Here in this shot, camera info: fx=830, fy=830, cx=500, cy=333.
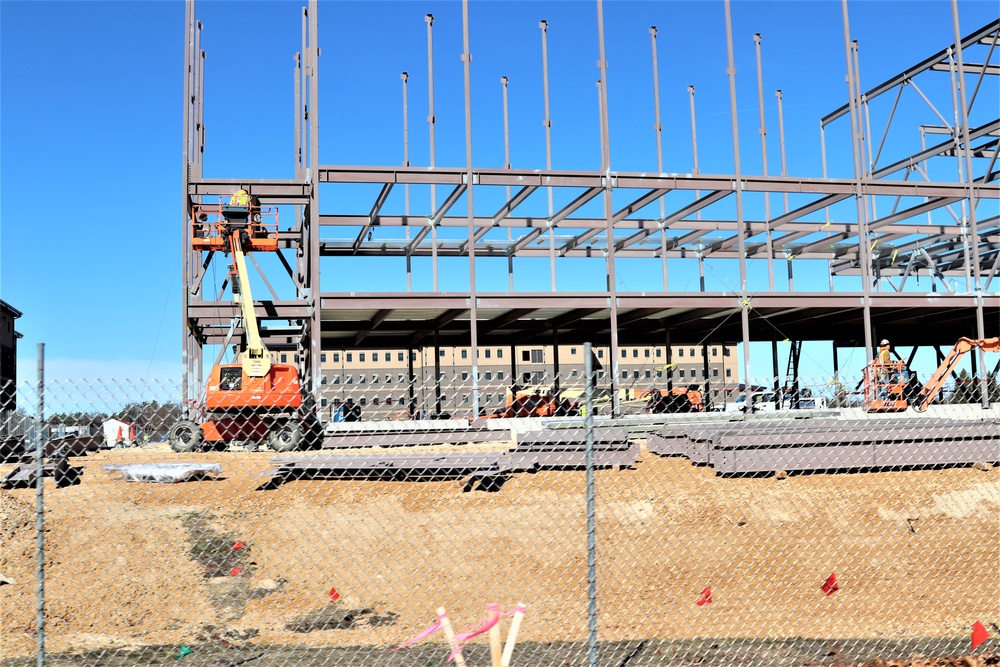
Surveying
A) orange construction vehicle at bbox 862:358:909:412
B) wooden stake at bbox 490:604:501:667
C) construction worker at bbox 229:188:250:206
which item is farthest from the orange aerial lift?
orange construction vehicle at bbox 862:358:909:412

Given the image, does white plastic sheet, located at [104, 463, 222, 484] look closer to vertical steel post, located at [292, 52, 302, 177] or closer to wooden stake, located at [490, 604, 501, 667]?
wooden stake, located at [490, 604, 501, 667]

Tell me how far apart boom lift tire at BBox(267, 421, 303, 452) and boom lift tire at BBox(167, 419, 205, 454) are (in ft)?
5.70

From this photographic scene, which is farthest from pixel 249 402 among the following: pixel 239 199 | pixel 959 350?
pixel 959 350

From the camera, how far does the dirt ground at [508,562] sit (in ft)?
28.4

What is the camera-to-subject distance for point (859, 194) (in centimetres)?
2627

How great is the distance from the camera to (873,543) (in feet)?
37.9

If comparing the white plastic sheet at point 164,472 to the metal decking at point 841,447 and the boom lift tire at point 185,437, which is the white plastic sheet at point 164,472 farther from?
the metal decking at point 841,447

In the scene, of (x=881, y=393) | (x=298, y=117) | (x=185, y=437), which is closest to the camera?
(x=185, y=437)

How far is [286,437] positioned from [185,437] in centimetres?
257

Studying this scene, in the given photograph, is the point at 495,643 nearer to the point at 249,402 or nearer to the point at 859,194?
the point at 249,402

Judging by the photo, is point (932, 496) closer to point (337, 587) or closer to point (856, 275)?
point (337, 587)


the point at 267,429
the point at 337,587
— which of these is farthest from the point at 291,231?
the point at 337,587

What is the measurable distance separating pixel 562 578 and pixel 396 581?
2053mm

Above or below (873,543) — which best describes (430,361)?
above
